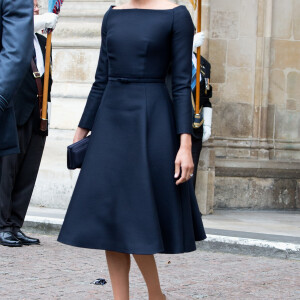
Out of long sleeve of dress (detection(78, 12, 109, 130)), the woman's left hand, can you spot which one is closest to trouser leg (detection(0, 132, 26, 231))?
long sleeve of dress (detection(78, 12, 109, 130))

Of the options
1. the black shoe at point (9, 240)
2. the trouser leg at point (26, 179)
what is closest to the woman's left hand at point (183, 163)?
the black shoe at point (9, 240)

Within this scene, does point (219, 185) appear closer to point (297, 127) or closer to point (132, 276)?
point (297, 127)

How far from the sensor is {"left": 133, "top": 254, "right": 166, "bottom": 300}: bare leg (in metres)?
4.18

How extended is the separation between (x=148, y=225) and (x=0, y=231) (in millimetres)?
3313

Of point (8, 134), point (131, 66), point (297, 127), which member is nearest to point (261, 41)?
point (297, 127)

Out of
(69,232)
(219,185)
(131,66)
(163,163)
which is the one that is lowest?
(219,185)

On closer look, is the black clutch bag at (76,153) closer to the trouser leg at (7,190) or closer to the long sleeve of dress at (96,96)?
the long sleeve of dress at (96,96)

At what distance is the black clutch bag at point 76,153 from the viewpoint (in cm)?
420

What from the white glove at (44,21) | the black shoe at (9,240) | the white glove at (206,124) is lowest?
the black shoe at (9,240)

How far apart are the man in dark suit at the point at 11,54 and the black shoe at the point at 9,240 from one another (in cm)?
353

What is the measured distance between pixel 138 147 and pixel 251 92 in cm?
634

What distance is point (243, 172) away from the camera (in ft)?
33.1

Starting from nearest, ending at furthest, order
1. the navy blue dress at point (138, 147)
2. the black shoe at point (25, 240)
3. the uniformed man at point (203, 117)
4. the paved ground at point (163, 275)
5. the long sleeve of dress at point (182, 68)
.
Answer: the navy blue dress at point (138, 147) < the long sleeve of dress at point (182, 68) < the paved ground at point (163, 275) < the black shoe at point (25, 240) < the uniformed man at point (203, 117)

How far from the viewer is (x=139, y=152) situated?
4066mm
